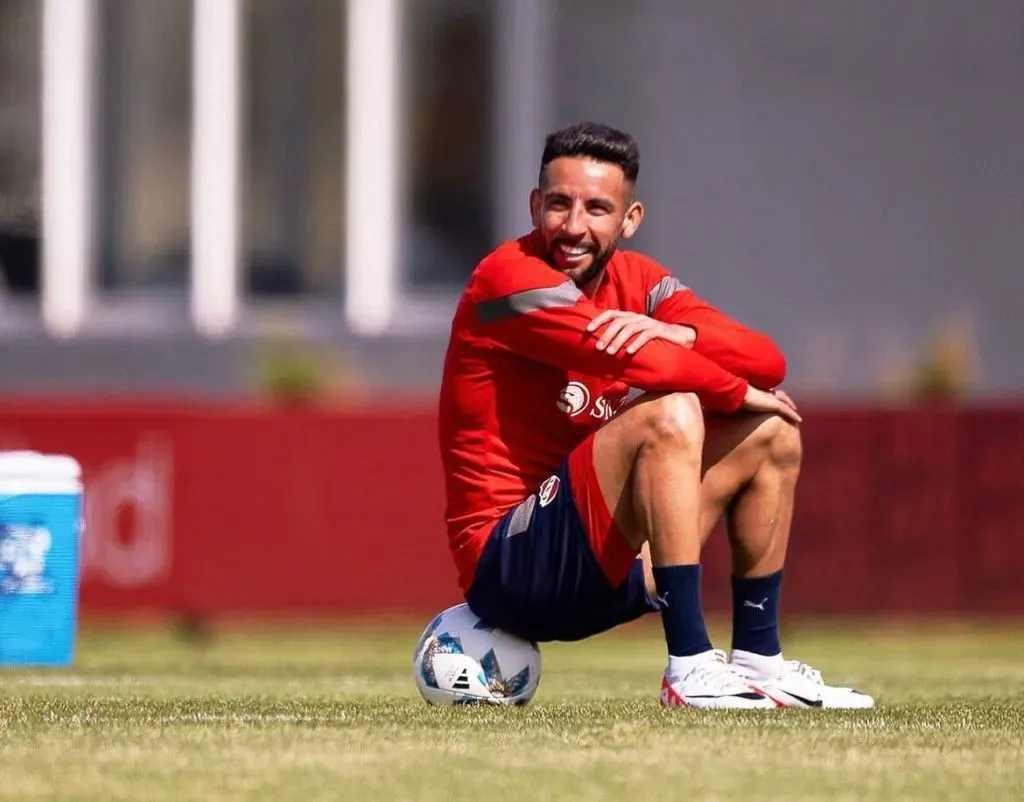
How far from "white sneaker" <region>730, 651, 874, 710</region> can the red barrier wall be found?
6609 millimetres

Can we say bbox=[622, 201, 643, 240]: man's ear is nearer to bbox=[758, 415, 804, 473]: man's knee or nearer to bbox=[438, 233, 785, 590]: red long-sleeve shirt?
bbox=[438, 233, 785, 590]: red long-sleeve shirt

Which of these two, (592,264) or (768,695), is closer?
(768,695)

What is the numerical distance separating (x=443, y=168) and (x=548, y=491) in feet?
37.3

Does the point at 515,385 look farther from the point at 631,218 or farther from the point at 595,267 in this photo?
the point at 631,218

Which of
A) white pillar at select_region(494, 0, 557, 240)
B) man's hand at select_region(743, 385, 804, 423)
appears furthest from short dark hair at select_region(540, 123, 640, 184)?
white pillar at select_region(494, 0, 557, 240)

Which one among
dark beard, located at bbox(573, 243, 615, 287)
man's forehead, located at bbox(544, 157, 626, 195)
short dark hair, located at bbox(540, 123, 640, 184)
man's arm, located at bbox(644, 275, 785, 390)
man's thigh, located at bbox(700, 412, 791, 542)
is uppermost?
short dark hair, located at bbox(540, 123, 640, 184)

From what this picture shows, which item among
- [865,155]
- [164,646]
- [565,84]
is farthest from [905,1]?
[164,646]

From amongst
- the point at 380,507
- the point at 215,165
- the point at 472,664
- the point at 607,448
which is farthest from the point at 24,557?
the point at 215,165

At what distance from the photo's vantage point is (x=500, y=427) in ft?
20.7

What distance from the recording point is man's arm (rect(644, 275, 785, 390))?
20.5 ft

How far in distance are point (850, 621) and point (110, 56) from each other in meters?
7.29

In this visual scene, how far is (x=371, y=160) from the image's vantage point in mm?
17078

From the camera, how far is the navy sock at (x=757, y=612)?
6441 mm

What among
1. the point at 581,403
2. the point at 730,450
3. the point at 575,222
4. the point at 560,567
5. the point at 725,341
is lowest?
the point at 560,567
